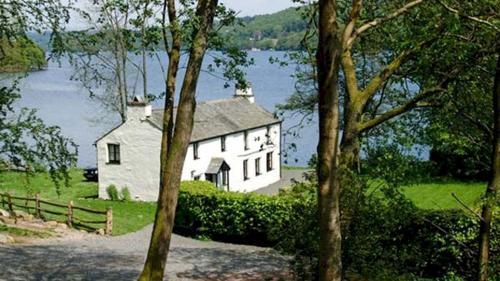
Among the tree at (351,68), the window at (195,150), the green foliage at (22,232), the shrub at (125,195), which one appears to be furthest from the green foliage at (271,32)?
the shrub at (125,195)

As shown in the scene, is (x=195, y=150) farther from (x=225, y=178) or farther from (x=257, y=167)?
(x=257, y=167)

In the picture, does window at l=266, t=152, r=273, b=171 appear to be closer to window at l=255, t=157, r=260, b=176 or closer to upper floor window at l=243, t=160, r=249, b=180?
window at l=255, t=157, r=260, b=176

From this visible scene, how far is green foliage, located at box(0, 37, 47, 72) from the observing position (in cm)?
1361

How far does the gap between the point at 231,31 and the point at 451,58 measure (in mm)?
4291

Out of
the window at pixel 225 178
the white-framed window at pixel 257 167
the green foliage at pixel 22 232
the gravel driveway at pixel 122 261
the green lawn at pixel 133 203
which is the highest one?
the white-framed window at pixel 257 167

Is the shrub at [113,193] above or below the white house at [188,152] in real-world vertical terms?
below

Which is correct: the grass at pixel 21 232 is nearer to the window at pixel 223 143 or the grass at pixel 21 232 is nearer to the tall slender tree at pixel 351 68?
the tall slender tree at pixel 351 68

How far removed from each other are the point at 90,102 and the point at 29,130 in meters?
67.1

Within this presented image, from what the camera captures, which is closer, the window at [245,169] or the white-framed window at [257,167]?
the window at [245,169]

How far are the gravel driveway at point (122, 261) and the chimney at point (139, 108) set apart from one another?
13.3 metres

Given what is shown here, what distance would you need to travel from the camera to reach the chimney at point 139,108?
4006 cm

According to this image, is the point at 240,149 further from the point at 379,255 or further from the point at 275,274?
the point at 379,255

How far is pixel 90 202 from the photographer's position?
3919 centimetres

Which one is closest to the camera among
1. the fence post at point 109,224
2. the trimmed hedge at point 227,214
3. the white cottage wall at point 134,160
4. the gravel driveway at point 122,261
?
the gravel driveway at point 122,261
